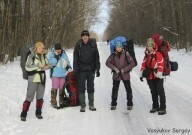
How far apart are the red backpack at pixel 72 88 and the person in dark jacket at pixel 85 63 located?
401mm

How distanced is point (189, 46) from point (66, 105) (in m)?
19.9

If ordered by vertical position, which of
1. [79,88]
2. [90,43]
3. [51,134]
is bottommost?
[51,134]

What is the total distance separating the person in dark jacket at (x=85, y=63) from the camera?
9.12 metres

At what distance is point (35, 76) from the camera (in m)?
8.18

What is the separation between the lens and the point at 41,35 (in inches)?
823

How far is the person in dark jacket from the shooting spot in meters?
9.12

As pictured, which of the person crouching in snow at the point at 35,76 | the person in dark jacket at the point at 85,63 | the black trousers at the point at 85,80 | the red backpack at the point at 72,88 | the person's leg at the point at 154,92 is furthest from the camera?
the red backpack at the point at 72,88

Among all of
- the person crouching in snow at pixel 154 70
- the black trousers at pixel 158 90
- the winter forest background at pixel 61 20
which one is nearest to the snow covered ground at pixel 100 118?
the black trousers at pixel 158 90

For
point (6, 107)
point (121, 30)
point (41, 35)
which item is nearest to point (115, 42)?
point (6, 107)

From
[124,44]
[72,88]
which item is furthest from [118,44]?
[72,88]

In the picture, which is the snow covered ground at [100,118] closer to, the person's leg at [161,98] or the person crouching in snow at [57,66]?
the person's leg at [161,98]

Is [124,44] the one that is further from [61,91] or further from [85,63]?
[61,91]

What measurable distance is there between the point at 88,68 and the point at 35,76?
150 centimetres

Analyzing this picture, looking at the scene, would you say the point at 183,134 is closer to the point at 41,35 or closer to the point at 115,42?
the point at 115,42
